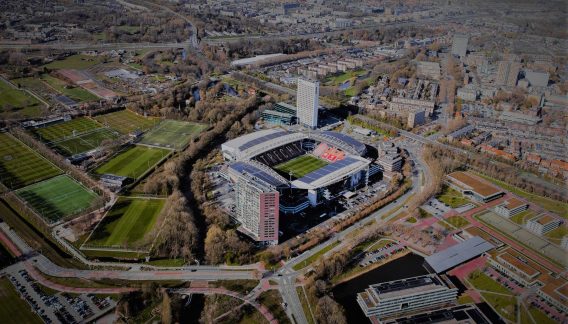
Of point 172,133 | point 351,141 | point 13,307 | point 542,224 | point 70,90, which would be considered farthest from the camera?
point 70,90

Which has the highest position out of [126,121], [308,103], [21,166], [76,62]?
[308,103]

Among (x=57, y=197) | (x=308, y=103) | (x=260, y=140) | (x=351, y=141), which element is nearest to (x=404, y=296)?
(x=351, y=141)

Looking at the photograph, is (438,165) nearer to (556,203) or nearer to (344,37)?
(556,203)

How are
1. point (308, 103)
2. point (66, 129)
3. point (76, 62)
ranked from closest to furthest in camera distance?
point (66, 129) < point (308, 103) < point (76, 62)

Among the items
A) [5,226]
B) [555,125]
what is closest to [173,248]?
[5,226]

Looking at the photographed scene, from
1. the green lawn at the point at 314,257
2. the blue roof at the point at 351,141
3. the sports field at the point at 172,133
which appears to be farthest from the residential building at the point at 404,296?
the sports field at the point at 172,133

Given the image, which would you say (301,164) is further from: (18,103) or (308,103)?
(18,103)

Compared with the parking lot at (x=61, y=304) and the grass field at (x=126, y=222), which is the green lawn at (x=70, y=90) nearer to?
the grass field at (x=126, y=222)
